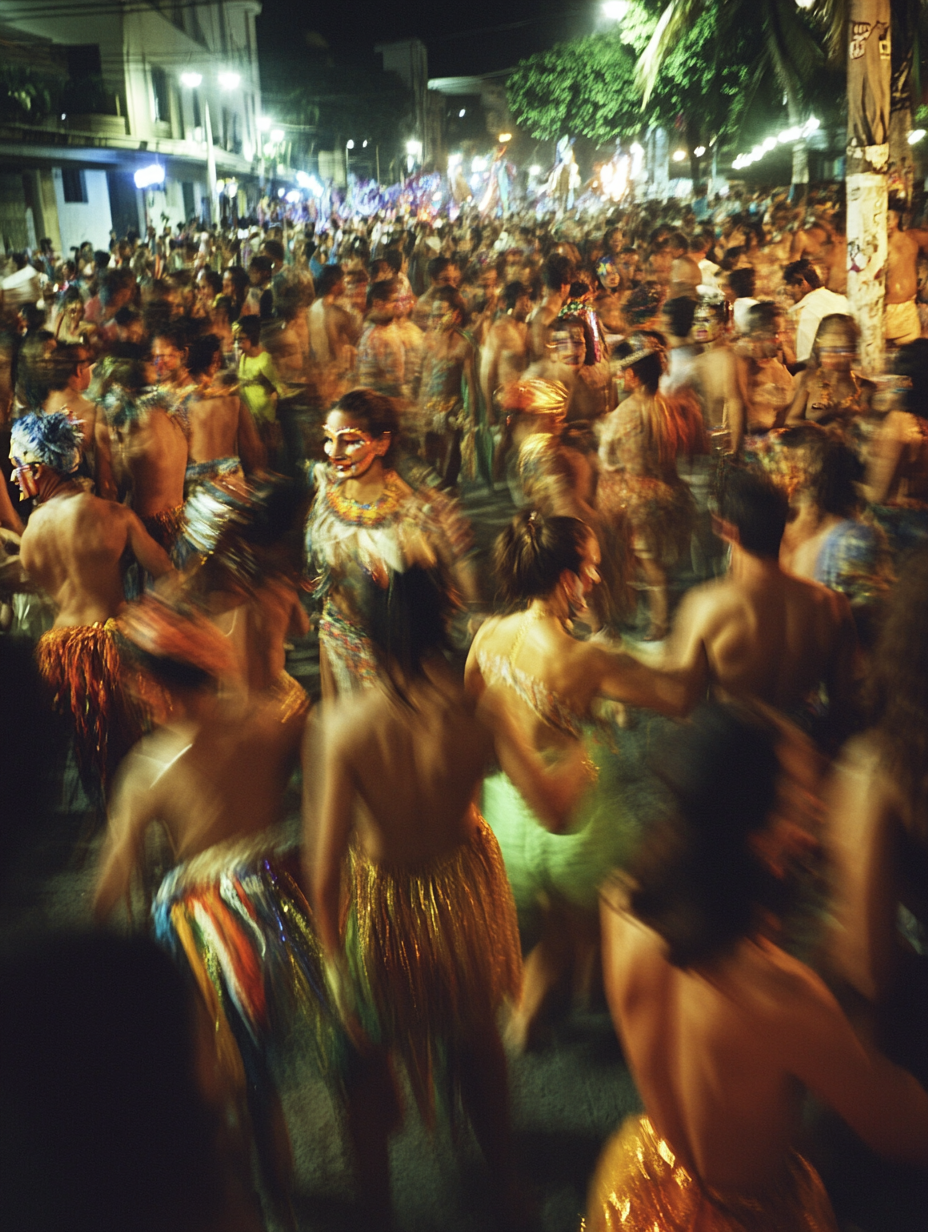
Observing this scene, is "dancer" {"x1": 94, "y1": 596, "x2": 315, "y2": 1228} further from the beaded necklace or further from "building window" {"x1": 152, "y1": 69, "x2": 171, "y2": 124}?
"building window" {"x1": 152, "y1": 69, "x2": 171, "y2": 124}

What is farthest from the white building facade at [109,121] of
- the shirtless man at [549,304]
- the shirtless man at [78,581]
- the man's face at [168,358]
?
the shirtless man at [78,581]

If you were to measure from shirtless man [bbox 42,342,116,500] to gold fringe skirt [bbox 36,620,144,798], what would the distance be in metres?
2.11

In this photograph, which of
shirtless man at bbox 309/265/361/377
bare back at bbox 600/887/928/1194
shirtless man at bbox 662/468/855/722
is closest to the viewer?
bare back at bbox 600/887/928/1194

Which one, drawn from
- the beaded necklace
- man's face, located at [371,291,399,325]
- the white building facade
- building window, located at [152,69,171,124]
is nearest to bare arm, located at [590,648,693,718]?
the beaded necklace

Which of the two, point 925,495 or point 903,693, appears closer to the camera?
point 903,693

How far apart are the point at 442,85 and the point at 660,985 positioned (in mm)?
92266

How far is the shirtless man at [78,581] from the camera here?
4.07 metres

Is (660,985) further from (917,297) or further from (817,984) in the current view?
(917,297)

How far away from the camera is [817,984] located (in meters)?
1.55

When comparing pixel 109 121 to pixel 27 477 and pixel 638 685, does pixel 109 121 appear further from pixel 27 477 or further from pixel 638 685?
pixel 638 685

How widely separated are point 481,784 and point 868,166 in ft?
23.5

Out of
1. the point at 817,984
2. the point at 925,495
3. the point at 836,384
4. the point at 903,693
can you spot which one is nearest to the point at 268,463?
the point at 836,384

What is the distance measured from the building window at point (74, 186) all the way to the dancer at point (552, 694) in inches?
1396

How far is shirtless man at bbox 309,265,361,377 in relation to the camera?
9.02 m
